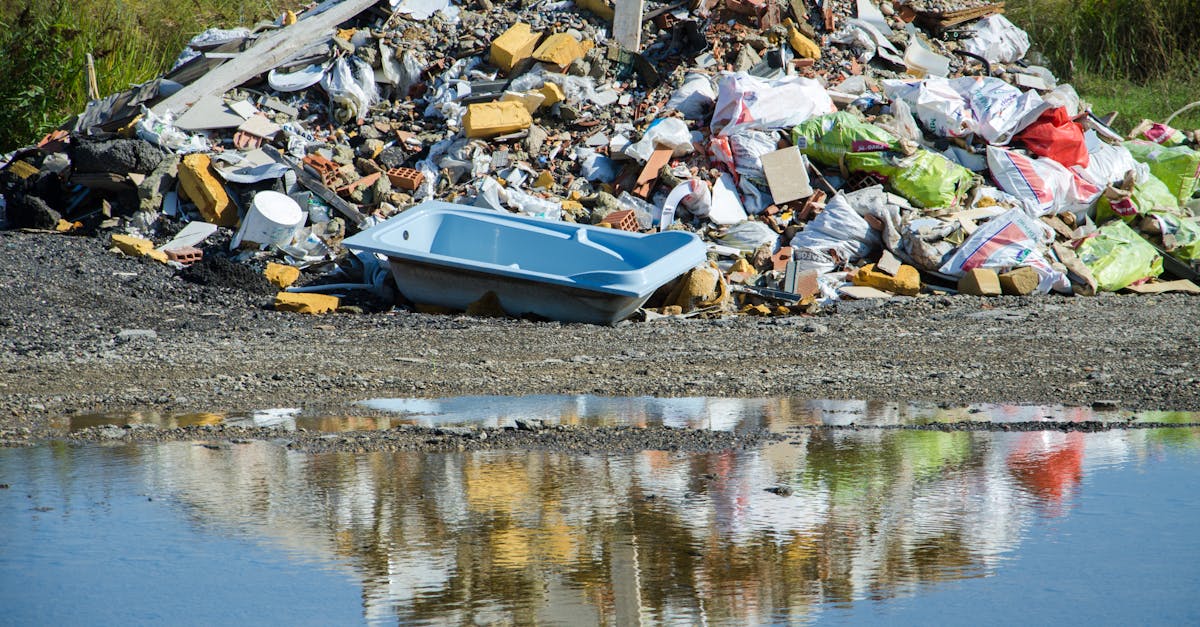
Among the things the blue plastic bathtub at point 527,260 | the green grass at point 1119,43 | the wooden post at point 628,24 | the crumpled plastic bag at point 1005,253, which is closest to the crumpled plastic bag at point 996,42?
the green grass at point 1119,43

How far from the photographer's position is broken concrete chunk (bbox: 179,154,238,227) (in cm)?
1007

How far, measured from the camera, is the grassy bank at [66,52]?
13102 millimetres

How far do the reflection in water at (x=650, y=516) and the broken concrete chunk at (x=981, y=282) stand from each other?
4.15 meters

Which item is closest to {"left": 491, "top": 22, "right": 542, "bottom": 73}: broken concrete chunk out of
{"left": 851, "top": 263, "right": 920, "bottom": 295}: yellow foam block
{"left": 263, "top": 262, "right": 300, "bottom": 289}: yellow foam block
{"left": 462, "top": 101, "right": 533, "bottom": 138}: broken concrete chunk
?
{"left": 462, "top": 101, "right": 533, "bottom": 138}: broken concrete chunk

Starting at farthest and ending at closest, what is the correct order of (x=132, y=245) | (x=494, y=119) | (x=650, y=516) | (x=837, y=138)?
(x=494, y=119), (x=837, y=138), (x=132, y=245), (x=650, y=516)

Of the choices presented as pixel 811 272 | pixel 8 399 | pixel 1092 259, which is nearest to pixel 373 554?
pixel 8 399

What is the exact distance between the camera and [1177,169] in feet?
35.8

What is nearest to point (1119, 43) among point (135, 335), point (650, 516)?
point (135, 335)

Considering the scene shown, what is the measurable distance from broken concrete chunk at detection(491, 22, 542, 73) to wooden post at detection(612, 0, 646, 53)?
2.92ft

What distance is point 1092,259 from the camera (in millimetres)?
9492

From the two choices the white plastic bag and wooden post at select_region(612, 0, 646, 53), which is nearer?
the white plastic bag

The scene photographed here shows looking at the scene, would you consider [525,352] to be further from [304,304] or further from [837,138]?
[837,138]

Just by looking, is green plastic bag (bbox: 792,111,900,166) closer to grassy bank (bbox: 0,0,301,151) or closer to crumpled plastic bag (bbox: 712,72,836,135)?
crumpled plastic bag (bbox: 712,72,836,135)

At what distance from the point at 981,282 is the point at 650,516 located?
19.7ft
